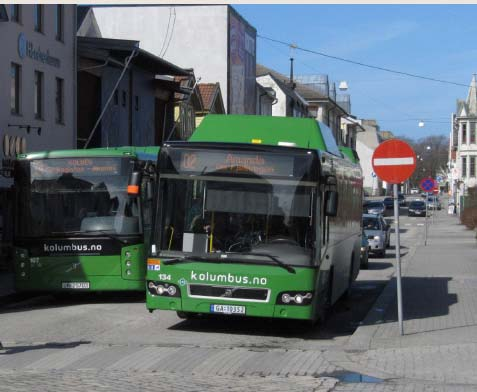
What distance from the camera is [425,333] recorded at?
12.3 m

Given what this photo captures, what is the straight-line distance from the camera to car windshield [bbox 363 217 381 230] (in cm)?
3508

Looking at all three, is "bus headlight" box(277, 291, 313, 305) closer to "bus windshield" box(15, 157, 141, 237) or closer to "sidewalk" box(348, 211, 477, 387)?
"sidewalk" box(348, 211, 477, 387)

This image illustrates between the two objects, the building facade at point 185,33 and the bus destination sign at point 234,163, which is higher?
the building facade at point 185,33

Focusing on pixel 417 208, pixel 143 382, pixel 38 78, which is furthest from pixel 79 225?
pixel 417 208

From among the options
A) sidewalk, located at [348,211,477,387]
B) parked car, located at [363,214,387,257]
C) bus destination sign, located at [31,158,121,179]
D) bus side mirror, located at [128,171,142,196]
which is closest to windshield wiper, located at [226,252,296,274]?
sidewalk, located at [348,211,477,387]

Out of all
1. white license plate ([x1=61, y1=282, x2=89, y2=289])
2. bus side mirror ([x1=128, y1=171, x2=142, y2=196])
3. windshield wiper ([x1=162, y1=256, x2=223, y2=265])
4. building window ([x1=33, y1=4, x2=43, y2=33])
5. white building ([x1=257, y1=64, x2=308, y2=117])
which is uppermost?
white building ([x1=257, y1=64, x2=308, y2=117])

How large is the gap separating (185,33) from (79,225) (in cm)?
3808

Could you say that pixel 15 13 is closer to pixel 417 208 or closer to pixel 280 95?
pixel 280 95

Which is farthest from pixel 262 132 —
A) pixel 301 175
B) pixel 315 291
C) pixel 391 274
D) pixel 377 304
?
pixel 391 274

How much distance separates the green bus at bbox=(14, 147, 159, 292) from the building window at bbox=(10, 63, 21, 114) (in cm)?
1054

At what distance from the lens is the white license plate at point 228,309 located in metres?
12.0

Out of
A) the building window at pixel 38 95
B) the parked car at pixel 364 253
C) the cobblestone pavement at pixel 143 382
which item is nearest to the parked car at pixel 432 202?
the parked car at pixel 364 253

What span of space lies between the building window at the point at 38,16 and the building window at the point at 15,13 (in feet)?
4.32

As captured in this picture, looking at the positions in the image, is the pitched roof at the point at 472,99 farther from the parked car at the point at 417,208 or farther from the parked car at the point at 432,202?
the parked car at the point at 417,208
